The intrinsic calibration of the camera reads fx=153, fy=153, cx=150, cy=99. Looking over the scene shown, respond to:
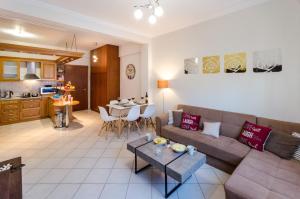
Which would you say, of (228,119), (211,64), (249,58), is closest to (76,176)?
(228,119)

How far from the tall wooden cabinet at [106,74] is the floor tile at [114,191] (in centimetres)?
444

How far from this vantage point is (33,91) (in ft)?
19.5

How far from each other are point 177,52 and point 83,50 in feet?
16.2

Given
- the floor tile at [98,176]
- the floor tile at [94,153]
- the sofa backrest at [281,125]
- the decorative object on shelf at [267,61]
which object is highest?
the decorative object on shelf at [267,61]

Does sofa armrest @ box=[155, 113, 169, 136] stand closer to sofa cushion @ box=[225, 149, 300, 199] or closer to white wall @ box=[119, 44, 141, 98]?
sofa cushion @ box=[225, 149, 300, 199]

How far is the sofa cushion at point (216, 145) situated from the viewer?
2309 millimetres

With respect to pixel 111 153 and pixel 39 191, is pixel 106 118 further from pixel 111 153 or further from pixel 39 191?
pixel 39 191

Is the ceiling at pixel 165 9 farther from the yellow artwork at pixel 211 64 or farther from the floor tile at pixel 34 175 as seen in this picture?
the floor tile at pixel 34 175

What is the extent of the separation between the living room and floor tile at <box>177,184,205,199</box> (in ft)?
0.05

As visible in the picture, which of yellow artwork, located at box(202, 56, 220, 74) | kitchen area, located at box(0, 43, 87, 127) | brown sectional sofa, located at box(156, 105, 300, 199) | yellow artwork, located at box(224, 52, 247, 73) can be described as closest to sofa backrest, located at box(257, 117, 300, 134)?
brown sectional sofa, located at box(156, 105, 300, 199)

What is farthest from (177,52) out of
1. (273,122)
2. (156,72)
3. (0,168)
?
(0,168)

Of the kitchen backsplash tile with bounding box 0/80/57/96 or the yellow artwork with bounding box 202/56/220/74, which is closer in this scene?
the yellow artwork with bounding box 202/56/220/74

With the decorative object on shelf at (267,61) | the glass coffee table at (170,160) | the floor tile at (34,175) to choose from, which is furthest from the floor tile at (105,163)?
the decorative object on shelf at (267,61)

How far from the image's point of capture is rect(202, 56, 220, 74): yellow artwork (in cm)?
341
